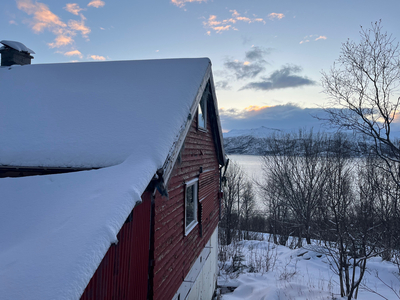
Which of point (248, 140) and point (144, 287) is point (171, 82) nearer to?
point (144, 287)

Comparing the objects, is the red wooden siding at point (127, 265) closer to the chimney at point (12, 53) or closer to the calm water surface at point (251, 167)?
the chimney at point (12, 53)

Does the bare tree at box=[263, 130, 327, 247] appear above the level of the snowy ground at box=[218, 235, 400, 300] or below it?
above

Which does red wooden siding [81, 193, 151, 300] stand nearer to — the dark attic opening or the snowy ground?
the dark attic opening

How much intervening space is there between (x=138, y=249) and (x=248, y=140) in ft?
603

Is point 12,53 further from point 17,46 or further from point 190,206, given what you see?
point 190,206

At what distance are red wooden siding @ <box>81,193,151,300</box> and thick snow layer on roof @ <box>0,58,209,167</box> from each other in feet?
3.14

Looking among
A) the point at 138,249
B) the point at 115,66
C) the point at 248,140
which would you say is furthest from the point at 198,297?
the point at 248,140

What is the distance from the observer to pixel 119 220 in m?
1.99

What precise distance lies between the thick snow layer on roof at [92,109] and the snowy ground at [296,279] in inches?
289

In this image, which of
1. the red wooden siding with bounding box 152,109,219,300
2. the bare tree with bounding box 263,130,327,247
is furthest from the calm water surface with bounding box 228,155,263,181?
the red wooden siding with bounding box 152,109,219,300

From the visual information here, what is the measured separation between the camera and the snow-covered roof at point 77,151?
5.25 feet

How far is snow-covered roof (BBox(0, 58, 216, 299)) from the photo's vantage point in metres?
1.60

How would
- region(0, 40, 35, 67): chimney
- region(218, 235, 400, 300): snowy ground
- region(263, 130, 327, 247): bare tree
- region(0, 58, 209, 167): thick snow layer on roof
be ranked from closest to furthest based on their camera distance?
region(0, 58, 209, 167): thick snow layer on roof < region(0, 40, 35, 67): chimney < region(218, 235, 400, 300): snowy ground < region(263, 130, 327, 247): bare tree

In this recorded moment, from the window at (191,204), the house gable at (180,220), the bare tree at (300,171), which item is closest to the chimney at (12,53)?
the house gable at (180,220)
